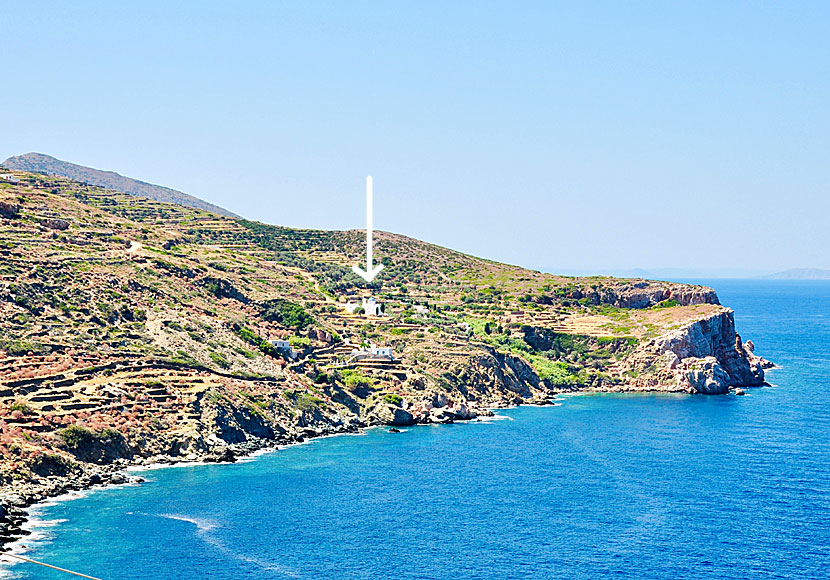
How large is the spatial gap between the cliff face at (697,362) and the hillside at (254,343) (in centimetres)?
28

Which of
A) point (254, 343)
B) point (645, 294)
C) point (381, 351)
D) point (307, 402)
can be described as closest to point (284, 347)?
point (254, 343)

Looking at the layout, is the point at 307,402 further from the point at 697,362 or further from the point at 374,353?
the point at 697,362

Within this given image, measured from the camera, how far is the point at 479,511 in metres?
80.9

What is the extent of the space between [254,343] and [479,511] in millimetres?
54273

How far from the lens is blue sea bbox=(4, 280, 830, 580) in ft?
220

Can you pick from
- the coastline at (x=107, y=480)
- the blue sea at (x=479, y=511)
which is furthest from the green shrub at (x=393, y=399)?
the coastline at (x=107, y=480)

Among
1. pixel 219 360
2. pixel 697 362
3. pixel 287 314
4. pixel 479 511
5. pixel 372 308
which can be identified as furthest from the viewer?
pixel 372 308

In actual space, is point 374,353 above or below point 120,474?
above

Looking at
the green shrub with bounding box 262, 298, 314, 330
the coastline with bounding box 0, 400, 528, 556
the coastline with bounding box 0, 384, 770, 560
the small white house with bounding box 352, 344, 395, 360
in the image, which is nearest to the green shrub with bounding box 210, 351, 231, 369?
the coastline with bounding box 0, 384, 770, 560

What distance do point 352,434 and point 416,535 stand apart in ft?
126

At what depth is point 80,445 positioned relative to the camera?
289ft

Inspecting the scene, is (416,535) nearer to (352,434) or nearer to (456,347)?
(352,434)

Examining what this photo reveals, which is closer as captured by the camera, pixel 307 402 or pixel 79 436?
pixel 79 436

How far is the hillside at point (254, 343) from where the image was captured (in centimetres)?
9475
